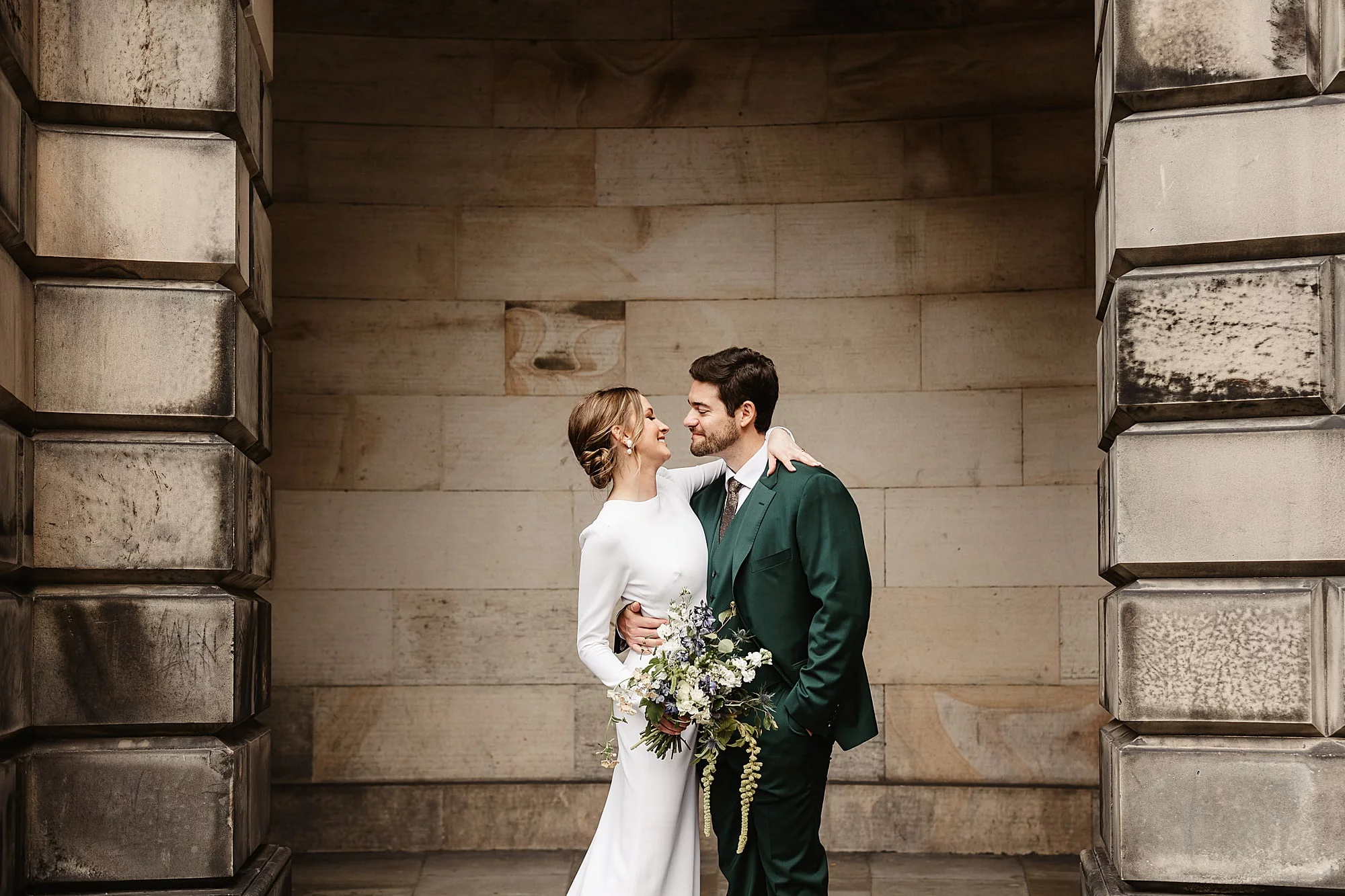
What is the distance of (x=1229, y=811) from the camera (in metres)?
3.88

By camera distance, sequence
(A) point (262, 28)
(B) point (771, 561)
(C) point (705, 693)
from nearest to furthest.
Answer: (C) point (705, 693), (B) point (771, 561), (A) point (262, 28)

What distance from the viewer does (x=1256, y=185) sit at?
12.9 feet

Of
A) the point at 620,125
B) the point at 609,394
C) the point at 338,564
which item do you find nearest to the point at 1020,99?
the point at 620,125

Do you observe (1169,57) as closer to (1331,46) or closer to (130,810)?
(1331,46)

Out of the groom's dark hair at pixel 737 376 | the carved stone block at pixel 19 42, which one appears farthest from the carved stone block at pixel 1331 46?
the carved stone block at pixel 19 42

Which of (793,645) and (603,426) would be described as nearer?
(793,645)

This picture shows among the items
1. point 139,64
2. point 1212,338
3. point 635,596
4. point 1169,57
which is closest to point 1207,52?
point 1169,57

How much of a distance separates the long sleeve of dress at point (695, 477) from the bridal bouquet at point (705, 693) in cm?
64

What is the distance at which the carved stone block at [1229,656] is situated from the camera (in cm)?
385

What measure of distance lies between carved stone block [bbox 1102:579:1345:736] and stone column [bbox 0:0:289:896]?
8.94 ft

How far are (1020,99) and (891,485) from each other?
202 cm

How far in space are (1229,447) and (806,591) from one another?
1.26 meters

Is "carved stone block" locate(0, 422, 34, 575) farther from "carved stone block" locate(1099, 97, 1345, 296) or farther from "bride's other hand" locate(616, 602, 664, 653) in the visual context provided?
"carved stone block" locate(1099, 97, 1345, 296)

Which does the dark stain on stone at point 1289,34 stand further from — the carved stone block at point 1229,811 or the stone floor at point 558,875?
the stone floor at point 558,875
